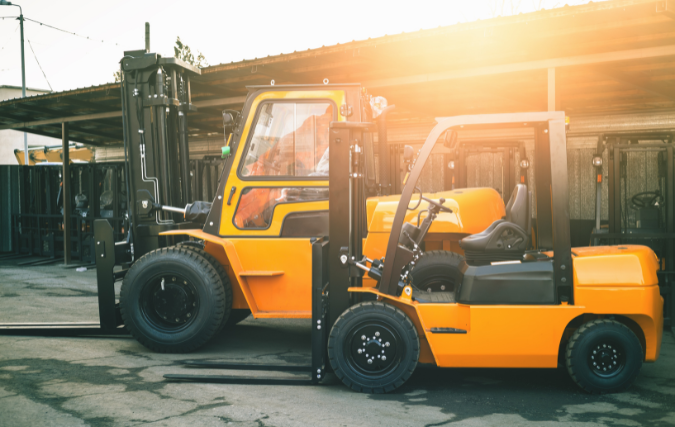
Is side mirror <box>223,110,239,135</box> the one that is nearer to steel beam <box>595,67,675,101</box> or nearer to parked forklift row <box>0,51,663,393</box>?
parked forklift row <box>0,51,663,393</box>

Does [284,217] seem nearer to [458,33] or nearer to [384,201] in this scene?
[384,201]

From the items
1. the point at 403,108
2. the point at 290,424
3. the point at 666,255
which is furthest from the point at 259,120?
the point at 403,108

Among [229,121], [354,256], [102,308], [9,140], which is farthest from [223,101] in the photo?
[9,140]

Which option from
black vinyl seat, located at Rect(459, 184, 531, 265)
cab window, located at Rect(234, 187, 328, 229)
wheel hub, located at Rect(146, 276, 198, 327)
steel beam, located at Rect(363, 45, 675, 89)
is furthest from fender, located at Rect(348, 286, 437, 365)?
steel beam, located at Rect(363, 45, 675, 89)

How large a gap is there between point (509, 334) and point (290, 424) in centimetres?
163

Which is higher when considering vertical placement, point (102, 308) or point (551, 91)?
point (551, 91)

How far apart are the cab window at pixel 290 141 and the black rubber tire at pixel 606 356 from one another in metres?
2.41

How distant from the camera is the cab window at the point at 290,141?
4949 millimetres

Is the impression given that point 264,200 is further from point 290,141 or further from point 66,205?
point 66,205

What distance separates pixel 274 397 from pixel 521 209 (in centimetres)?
232

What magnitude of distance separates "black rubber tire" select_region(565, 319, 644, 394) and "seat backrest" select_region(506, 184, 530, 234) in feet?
2.79

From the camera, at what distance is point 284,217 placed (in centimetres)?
504

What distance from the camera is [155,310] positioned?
5137 millimetres

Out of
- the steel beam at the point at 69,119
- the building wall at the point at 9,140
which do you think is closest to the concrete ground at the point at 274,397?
the steel beam at the point at 69,119
